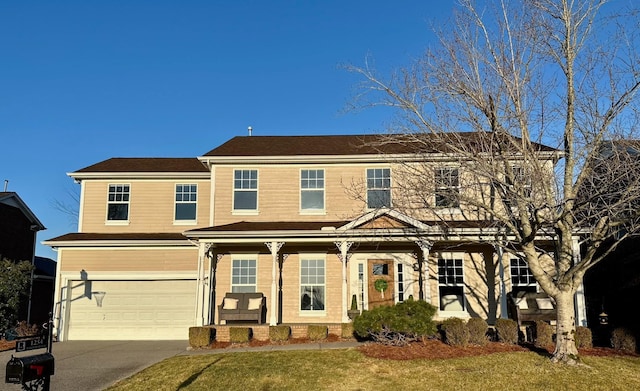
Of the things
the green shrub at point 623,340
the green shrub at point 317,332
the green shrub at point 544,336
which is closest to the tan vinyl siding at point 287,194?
the green shrub at point 317,332

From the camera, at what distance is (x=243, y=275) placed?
15961 millimetres

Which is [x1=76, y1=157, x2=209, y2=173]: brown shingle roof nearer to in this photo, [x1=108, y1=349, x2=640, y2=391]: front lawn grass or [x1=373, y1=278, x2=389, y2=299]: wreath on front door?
[x1=373, y1=278, x2=389, y2=299]: wreath on front door

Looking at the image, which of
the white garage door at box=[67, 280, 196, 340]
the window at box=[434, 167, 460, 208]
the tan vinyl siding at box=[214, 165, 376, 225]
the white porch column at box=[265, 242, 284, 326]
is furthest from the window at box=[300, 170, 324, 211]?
the window at box=[434, 167, 460, 208]

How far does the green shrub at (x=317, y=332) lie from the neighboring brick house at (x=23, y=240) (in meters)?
13.5

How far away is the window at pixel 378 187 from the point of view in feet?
52.8

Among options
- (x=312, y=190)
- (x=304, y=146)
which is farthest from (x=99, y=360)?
(x=304, y=146)

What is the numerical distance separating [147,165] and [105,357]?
7896 mm

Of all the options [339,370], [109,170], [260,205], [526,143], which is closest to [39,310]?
[109,170]

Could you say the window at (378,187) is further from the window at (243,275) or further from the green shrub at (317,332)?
the green shrub at (317,332)

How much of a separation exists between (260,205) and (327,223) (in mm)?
2471

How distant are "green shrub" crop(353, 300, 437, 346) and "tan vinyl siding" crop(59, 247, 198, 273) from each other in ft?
23.2

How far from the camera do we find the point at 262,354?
11398 millimetres

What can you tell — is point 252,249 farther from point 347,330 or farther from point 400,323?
point 400,323

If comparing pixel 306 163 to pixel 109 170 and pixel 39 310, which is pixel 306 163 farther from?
pixel 39 310
